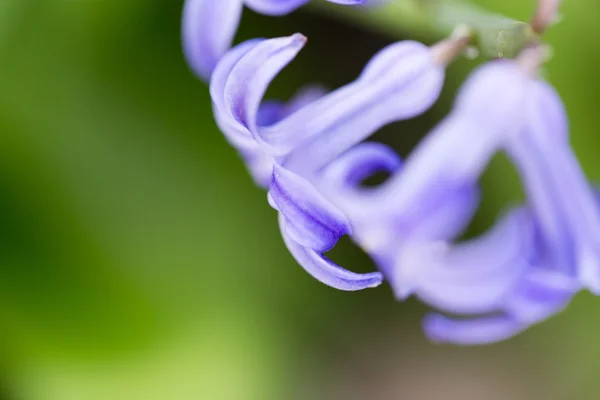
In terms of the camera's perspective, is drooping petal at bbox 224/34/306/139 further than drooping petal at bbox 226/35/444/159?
No

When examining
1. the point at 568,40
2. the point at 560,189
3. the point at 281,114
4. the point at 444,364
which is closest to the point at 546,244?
the point at 560,189

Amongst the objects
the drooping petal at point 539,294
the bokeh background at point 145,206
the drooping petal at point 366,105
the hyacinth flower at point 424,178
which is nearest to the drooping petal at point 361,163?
the hyacinth flower at point 424,178

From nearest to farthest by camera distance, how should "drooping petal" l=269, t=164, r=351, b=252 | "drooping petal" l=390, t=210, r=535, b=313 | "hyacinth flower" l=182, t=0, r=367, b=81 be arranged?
"drooping petal" l=269, t=164, r=351, b=252 < "hyacinth flower" l=182, t=0, r=367, b=81 < "drooping petal" l=390, t=210, r=535, b=313

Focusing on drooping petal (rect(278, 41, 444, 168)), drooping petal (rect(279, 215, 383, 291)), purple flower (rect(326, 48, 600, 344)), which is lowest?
purple flower (rect(326, 48, 600, 344))

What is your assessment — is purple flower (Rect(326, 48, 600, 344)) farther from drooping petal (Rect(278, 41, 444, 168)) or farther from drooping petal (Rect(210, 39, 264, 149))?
drooping petal (Rect(210, 39, 264, 149))

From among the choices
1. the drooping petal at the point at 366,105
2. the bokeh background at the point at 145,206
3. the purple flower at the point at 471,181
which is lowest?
the bokeh background at the point at 145,206

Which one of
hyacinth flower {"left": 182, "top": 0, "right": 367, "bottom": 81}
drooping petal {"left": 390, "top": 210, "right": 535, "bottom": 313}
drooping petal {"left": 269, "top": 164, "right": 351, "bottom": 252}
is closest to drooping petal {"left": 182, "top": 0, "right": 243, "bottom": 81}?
hyacinth flower {"left": 182, "top": 0, "right": 367, "bottom": 81}

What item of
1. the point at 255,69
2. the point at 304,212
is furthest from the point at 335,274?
the point at 255,69

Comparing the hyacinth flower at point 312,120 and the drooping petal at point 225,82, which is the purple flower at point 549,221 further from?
the drooping petal at point 225,82
